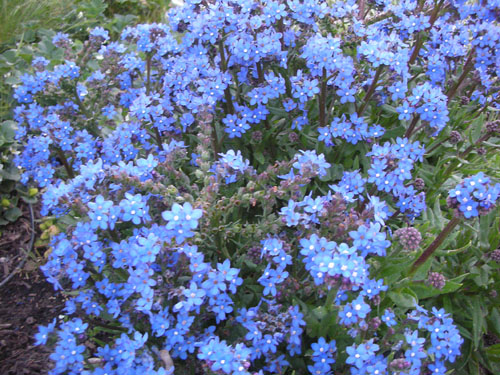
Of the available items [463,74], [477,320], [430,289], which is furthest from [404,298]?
[463,74]

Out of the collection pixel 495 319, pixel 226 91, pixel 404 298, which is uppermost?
pixel 226 91

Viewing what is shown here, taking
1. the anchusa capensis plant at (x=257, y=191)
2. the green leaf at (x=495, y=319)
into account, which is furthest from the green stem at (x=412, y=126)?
the green leaf at (x=495, y=319)

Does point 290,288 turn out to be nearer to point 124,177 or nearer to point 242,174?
point 242,174

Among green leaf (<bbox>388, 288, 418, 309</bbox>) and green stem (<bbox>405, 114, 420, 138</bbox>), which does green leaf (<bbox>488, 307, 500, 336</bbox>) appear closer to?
green leaf (<bbox>388, 288, 418, 309</bbox>)

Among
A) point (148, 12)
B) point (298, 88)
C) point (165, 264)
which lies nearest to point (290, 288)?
point (165, 264)

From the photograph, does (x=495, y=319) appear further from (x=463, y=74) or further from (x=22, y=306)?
(x=22, y=306)

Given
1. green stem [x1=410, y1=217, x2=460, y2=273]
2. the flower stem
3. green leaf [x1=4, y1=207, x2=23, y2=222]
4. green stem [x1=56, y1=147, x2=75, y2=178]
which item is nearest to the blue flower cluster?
green stem [x1=410, y1=217, x2=460, y2=273]
